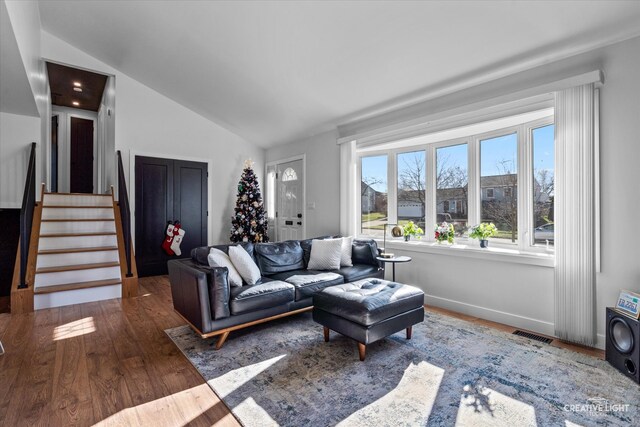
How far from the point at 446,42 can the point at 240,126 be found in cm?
423

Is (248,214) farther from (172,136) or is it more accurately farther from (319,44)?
(319,44)

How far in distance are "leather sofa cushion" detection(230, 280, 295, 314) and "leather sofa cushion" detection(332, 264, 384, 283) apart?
2.66 feet

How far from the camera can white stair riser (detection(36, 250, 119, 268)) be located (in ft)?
14.1

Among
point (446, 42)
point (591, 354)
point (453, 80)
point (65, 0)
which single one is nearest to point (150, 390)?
point (591, 354)

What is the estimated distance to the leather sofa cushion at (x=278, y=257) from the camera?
147 inches

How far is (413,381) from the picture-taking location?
2227 mm

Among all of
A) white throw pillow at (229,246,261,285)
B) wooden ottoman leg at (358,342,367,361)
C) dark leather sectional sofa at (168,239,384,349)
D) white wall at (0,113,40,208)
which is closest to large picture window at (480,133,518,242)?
dark leather sectional sofa at (168,239,384,349)

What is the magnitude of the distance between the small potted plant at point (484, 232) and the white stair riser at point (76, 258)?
16.1ft

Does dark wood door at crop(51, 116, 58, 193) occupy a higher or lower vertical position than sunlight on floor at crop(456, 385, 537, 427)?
higher

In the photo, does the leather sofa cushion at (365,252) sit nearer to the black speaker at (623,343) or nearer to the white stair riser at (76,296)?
the black speaker at (623,343)

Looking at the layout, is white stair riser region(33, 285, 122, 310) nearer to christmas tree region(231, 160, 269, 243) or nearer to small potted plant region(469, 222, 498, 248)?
christmas tree region(231, 160, 269, 243)

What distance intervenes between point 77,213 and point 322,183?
155 inches

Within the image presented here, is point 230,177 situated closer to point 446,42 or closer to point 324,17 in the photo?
point 324,17

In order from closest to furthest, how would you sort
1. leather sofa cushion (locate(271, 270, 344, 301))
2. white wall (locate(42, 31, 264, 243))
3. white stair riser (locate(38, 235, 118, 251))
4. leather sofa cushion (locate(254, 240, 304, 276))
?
leather sofa cushion (locate(271, 270, 344, 301))
leather sofa cushion (locate(254, 240, 304, 276))
white stair riser (locate(38, 235, 118, 251))
white wall (locate(42, 31, 264, 243))
